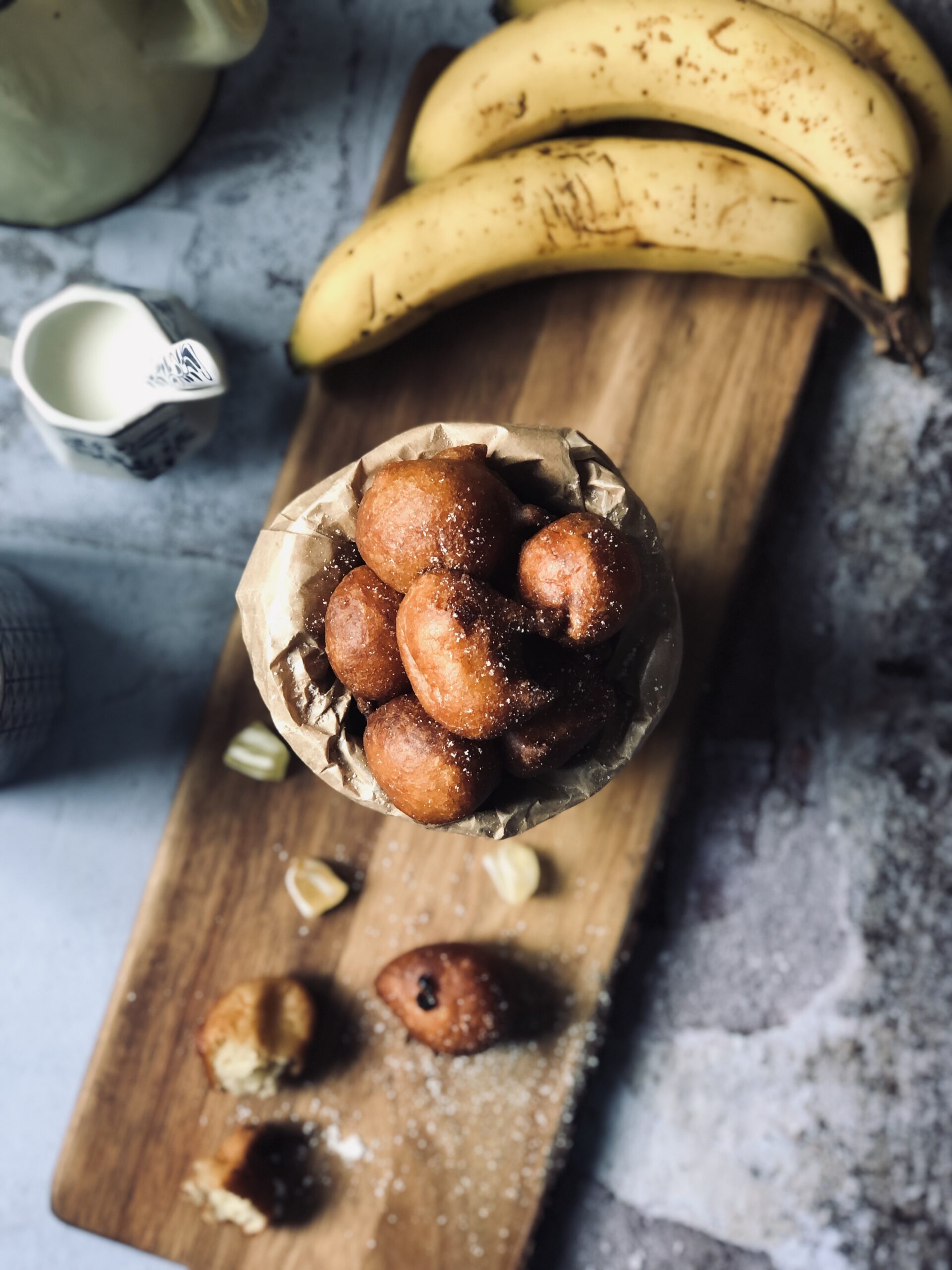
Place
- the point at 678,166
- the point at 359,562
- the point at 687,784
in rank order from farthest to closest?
the point at 687,784 → the point at 678,166 → the point at 359,562

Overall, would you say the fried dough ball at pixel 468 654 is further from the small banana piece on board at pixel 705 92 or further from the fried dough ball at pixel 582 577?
the small banana piece on board at pixel 705 92

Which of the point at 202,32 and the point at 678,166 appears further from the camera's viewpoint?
the point at 678,166

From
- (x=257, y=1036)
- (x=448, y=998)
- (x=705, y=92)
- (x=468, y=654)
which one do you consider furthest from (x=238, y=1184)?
(x=705, y=92)

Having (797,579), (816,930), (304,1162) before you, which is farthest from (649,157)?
(304,1162)

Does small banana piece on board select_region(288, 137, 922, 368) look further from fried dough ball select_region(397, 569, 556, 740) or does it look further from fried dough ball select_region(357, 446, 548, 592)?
fried dough ball select_region(397, 569, 556, 740)

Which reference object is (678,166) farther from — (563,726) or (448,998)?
(448,998)

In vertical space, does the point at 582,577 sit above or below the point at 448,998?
above
